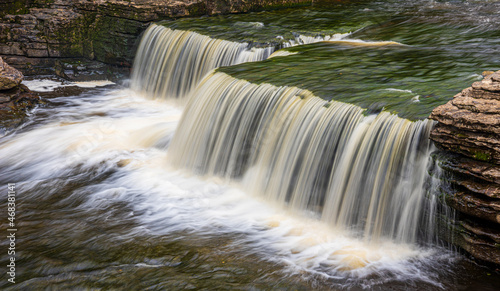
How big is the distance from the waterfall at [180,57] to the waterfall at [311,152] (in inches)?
71.1

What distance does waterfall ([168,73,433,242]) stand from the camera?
187 inches

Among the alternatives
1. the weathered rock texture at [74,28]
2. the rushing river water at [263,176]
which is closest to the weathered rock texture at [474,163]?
the rushing river water at [263,176]

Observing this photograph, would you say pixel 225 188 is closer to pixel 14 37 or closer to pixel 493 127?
pixel 493 127

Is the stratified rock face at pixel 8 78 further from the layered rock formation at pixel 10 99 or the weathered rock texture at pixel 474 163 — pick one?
the weathered rock texture at pixel 474 163

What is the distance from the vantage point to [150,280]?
13.6ft

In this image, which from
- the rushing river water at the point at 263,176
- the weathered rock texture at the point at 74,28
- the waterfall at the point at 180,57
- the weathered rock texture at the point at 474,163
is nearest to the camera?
the weathered rock texture at the point at 474,163

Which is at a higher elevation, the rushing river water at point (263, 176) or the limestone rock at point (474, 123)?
the limestone rock at point (474, 123)

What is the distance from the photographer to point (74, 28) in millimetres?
10688

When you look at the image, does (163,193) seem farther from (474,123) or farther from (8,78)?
(8,78)

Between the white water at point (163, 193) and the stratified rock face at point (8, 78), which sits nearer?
the white water at point (163, 193)

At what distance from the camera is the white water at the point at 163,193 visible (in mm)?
4488

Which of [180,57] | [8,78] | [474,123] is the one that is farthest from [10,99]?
[474,123]

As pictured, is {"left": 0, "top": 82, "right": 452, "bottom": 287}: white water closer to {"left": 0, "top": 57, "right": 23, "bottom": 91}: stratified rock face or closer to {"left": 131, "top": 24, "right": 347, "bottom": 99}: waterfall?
{"left": 0, "top": 57, "right": 23, "bottom": 91}: stratified rock face

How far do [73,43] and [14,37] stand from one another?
3.85 feet
